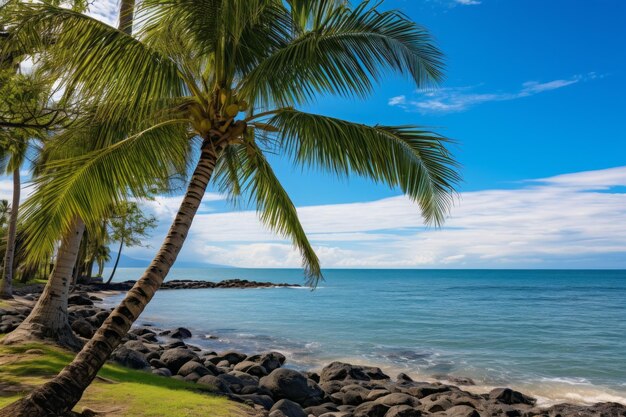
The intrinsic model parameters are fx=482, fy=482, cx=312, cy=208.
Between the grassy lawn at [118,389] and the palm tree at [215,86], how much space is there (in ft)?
5.97

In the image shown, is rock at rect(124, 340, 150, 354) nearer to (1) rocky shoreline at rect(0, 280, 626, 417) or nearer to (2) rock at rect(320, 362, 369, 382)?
(1) rocky shoreline at rect(0, 280, 626, 417)

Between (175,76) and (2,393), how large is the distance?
190 inches

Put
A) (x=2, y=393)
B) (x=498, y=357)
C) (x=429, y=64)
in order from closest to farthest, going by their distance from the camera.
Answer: (x=2, y=393), (x=429, y=64), (x=498, y=357)

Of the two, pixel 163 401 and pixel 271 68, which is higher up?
pixel 271 68

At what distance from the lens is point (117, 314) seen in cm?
539

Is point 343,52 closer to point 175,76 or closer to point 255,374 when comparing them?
point 175,76

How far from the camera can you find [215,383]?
883cm

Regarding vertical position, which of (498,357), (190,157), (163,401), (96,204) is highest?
(190,157)

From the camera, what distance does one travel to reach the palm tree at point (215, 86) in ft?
21.2

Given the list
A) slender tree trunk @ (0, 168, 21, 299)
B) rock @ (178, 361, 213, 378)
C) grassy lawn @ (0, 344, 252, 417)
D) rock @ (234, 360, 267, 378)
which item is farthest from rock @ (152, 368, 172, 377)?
slender tree trunk @ (0, 168, 21, 299)

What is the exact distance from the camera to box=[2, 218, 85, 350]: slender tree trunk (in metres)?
9.38

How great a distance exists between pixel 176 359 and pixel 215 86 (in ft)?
22.6

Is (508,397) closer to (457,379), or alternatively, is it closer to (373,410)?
(457,379)

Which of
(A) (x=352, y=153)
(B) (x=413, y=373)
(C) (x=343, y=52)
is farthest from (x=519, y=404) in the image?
(C) (x=343, y=52)
